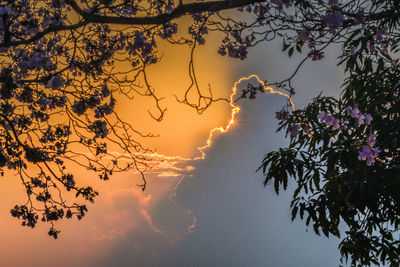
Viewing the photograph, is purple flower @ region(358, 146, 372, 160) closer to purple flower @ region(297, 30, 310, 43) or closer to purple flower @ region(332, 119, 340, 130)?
purple flower @ region(332, 119, 340, 130)

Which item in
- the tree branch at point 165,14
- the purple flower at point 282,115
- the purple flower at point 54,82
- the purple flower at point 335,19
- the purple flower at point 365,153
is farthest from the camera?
the purple flower at point 282,115

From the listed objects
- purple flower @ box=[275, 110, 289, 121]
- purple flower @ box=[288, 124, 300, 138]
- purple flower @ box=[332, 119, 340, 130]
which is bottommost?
purple flower @ box=[332, 119, 340, 130]

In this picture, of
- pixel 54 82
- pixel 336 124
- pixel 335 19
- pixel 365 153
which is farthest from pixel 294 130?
pixel 54 82

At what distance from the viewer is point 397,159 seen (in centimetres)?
773

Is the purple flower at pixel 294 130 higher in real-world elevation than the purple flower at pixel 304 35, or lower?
higher

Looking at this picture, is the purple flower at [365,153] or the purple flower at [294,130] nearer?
the purple flower at [365,153]

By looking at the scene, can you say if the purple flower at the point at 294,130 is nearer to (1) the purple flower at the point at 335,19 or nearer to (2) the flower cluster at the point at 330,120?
(2) the flower cluster at the point at 330,120

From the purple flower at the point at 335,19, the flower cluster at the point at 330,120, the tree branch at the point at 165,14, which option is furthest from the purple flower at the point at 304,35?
the tree branch at the point at 165,14

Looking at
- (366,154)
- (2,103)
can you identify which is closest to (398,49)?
(366,154)

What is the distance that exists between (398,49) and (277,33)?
3141mm

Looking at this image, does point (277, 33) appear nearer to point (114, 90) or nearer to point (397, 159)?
point (114, 90)

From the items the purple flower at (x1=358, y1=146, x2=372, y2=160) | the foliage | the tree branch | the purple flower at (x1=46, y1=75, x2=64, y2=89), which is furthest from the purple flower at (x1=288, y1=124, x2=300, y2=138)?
the purple flower at (x1=46, y1=75, x2=64, y2=89)

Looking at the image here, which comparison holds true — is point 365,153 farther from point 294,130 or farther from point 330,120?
point 294,130

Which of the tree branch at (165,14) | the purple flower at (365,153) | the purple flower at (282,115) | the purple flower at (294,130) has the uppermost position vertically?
the purple flower at (282,115)
